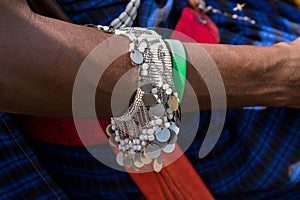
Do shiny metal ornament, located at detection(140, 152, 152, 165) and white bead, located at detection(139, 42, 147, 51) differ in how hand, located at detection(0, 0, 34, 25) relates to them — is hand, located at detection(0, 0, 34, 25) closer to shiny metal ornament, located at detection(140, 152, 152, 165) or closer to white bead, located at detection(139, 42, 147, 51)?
white bead, located at detection(139, 42, 147, 51)

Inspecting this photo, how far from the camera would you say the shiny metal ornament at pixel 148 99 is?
2.74 feet

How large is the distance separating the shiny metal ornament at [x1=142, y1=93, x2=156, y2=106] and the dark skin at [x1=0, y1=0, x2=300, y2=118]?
34 mm

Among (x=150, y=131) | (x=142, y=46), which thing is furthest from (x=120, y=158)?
(x=142, y=46)

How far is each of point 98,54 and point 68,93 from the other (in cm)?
7

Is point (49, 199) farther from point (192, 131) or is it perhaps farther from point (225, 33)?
point (225, 33)

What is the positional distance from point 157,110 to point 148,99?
3cm

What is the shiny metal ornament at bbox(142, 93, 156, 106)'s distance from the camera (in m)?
0.84

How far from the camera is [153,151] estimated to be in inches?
35.6

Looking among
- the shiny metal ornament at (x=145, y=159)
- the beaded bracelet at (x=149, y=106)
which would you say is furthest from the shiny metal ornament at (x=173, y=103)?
the shiny metal ornament at (x=145, y=159)

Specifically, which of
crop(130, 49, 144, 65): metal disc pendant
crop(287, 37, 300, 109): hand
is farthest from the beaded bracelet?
crop(287, 37, 300, 109): hand

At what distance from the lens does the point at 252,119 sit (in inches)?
44.7

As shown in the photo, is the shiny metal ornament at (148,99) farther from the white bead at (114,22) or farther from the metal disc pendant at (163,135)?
the white bead at (114,22)

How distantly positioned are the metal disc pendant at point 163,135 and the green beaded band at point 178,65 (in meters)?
0.06

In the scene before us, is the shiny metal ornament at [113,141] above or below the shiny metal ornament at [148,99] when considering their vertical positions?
A: below
